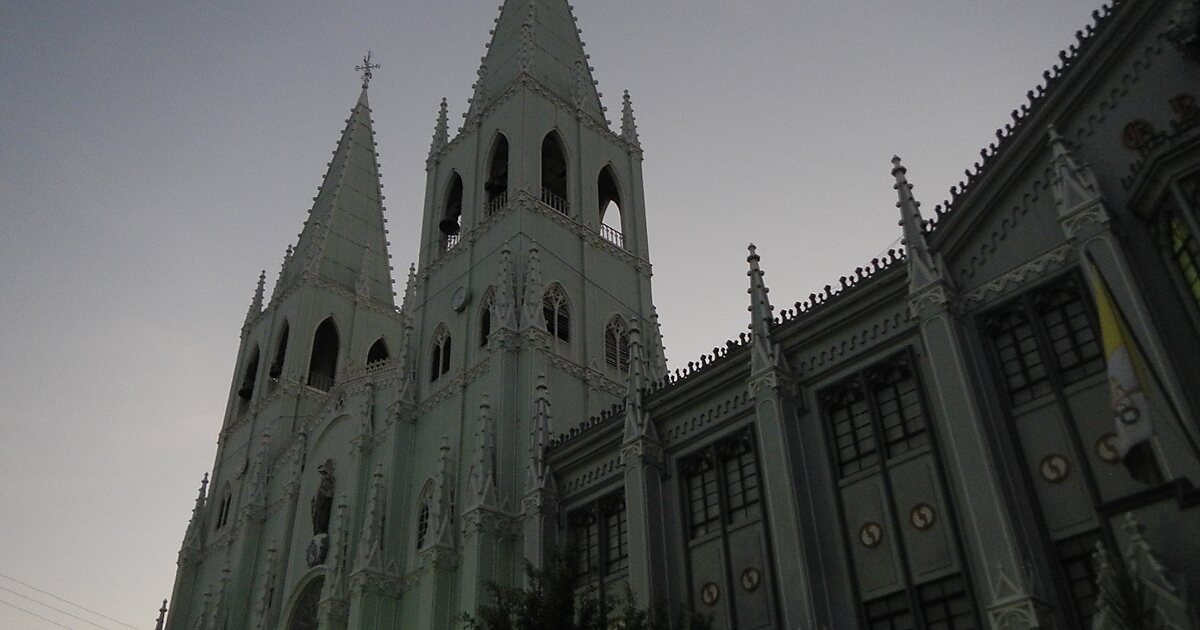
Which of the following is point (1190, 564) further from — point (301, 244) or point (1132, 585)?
point (301, 244)

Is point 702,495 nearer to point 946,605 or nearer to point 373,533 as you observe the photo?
point 946,605

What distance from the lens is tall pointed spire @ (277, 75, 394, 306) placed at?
172 feet

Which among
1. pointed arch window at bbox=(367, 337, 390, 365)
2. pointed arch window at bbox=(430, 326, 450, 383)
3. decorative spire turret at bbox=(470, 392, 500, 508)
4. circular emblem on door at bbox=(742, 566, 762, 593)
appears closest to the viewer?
circular emblem on door at bbox=(742, 566, 762, 593)

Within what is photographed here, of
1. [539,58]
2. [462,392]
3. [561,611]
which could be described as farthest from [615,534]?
[539,58]

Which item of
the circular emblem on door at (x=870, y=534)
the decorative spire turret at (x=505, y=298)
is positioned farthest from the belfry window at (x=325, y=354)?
the circular emblem on door at (x=870, y=534)

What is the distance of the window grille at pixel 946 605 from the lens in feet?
57.2

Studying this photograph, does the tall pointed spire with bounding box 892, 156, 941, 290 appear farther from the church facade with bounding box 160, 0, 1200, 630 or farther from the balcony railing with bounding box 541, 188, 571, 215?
the balcony railing with bounding box 541, 188, 571, 215

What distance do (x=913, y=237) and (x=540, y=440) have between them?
1189 cm

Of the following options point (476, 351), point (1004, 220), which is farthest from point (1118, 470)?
point (476, 351)

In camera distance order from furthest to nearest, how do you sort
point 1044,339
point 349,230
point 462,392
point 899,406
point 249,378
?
1. point 349,230
2. point 249,378
3. point 462,392
4. point 899,406
5. point 1044,339

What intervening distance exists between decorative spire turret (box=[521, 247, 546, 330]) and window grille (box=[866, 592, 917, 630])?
15.0 m

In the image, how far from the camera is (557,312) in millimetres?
33125

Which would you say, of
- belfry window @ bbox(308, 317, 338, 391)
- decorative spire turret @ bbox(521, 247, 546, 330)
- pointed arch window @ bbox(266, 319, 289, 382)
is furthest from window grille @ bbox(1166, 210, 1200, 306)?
pointed arch window @ bbox(266, 319, 289, 382)

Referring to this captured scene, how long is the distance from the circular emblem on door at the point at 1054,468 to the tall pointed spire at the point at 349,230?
4010 cm
